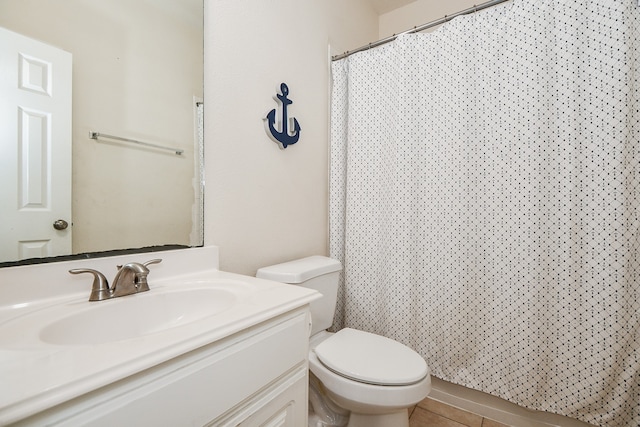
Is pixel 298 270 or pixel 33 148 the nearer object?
pixel 33 148

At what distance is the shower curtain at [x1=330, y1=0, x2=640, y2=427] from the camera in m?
1.12

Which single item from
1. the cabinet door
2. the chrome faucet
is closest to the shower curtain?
the cabinet door

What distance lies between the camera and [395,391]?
981 mm

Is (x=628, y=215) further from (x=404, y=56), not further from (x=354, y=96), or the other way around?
(x=354, y=96)

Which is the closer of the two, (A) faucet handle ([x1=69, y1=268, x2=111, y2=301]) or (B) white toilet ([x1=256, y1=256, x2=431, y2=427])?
(A) faucet handle ([x1=69, y1=268, x2=111, y2=301])

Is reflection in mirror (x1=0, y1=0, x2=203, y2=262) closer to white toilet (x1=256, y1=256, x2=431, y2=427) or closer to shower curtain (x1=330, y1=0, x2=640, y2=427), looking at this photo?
white toilet (x1=256, y1=256, x2=431, y2=427)

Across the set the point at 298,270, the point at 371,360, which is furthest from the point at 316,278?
the point at 371,360

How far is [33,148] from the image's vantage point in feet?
2.46

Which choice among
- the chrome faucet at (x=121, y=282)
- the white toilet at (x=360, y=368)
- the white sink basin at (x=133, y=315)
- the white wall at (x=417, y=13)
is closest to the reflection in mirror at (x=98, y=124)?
the chrome faucet at (x=121, y=282)

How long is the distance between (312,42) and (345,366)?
1638mm

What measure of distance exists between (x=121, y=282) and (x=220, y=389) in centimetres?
45

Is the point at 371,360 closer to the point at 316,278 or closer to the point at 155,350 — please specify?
the point at 316,278

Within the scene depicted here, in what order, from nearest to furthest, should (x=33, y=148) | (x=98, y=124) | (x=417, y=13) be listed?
(x=33, y=148)
(x=98, y=124)
(x=417, y=13)

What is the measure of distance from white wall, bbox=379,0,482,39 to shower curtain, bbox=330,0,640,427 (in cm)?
89
